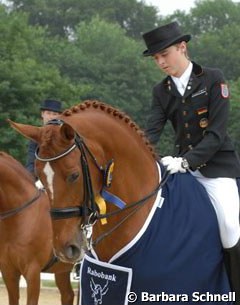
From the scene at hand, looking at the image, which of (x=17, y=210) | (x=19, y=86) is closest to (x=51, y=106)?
(x=17, y=210)

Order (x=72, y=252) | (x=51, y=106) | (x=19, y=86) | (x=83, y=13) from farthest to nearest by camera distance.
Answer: (x=83, y=13)
(x=19, y=86)
(x=51, y=106)
(x=72, y=252)

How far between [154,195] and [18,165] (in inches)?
140

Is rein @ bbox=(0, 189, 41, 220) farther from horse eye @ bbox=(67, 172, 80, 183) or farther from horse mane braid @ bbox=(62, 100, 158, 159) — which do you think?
horse eye @ bbox=(67, 172, 80, 183)

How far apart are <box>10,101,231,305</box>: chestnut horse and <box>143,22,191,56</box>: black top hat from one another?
0.45 meters

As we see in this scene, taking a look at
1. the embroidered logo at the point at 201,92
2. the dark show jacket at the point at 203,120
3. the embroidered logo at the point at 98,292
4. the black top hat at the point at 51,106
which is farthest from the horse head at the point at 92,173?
the black top hat at the point at 51,106

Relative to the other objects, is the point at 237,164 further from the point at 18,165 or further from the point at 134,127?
the point at 18,165

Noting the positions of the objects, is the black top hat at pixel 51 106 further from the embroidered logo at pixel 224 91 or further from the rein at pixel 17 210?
the embroidered logo at pixel 224 91

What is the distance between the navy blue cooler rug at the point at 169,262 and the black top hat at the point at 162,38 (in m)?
0.79

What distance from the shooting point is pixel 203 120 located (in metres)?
4.34

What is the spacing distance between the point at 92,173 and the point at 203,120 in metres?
0.90

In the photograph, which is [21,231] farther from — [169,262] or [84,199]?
[84,199]

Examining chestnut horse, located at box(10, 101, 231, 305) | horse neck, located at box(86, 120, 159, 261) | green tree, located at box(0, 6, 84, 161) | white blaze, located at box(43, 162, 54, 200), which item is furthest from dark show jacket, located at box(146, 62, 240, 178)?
green tree, located at box(0, 6, 84, 161)

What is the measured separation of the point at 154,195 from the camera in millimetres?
4141

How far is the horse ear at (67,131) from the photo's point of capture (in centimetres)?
367
